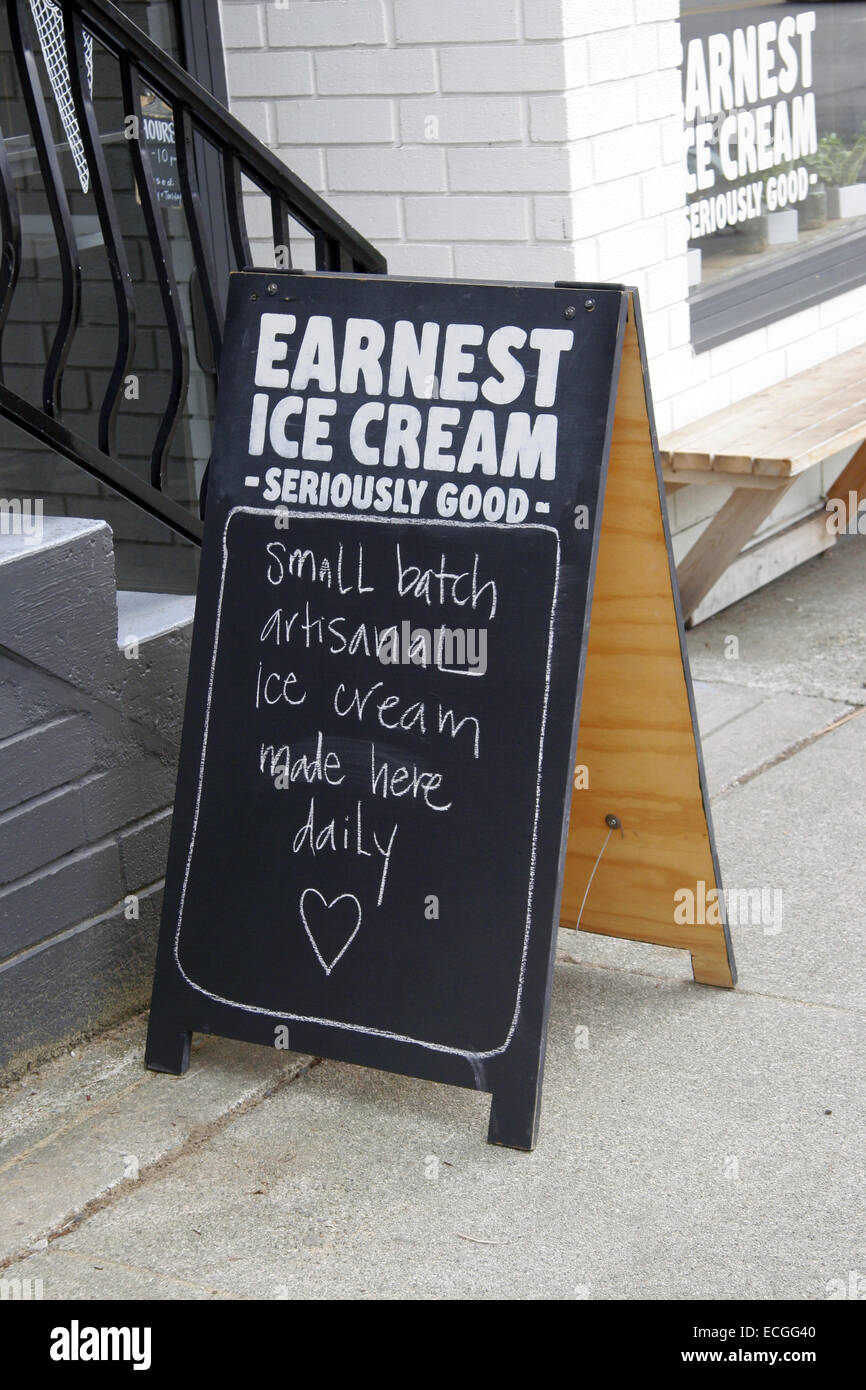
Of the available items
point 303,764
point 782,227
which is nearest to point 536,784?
point 303,764

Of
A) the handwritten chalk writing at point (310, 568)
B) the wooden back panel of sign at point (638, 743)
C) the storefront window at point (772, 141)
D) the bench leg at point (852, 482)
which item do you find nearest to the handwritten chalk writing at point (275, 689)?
the handwritten chalk writing at point (310, 568)

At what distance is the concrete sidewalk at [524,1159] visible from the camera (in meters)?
2.43

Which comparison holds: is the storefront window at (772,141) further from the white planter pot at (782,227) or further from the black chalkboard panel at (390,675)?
the black chalkboard panel at (390,675)

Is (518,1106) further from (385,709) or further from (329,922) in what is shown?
(385,709)

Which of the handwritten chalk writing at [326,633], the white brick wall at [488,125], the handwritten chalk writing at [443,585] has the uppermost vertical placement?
the white brick wall at [488,125]

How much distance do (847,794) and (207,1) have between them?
9.20 ft

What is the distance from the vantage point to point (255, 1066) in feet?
9.93

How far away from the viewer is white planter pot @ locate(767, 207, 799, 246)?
5.68 metres

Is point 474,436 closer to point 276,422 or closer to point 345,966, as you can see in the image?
point 276,422

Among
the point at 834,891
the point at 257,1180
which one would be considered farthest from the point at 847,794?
the point at 257,1180

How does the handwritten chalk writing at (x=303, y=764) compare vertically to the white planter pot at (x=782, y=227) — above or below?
below

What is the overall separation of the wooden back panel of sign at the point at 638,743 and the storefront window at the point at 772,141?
101 inches

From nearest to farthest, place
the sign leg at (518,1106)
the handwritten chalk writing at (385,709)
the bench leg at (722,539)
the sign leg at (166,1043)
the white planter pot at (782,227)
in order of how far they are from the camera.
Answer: the sign leg at (518,1106), the handwritten chalk writing at (385,709), the sign leg at (166,1043), the bench leg at (722,539), the white planter pot at (782,227)
